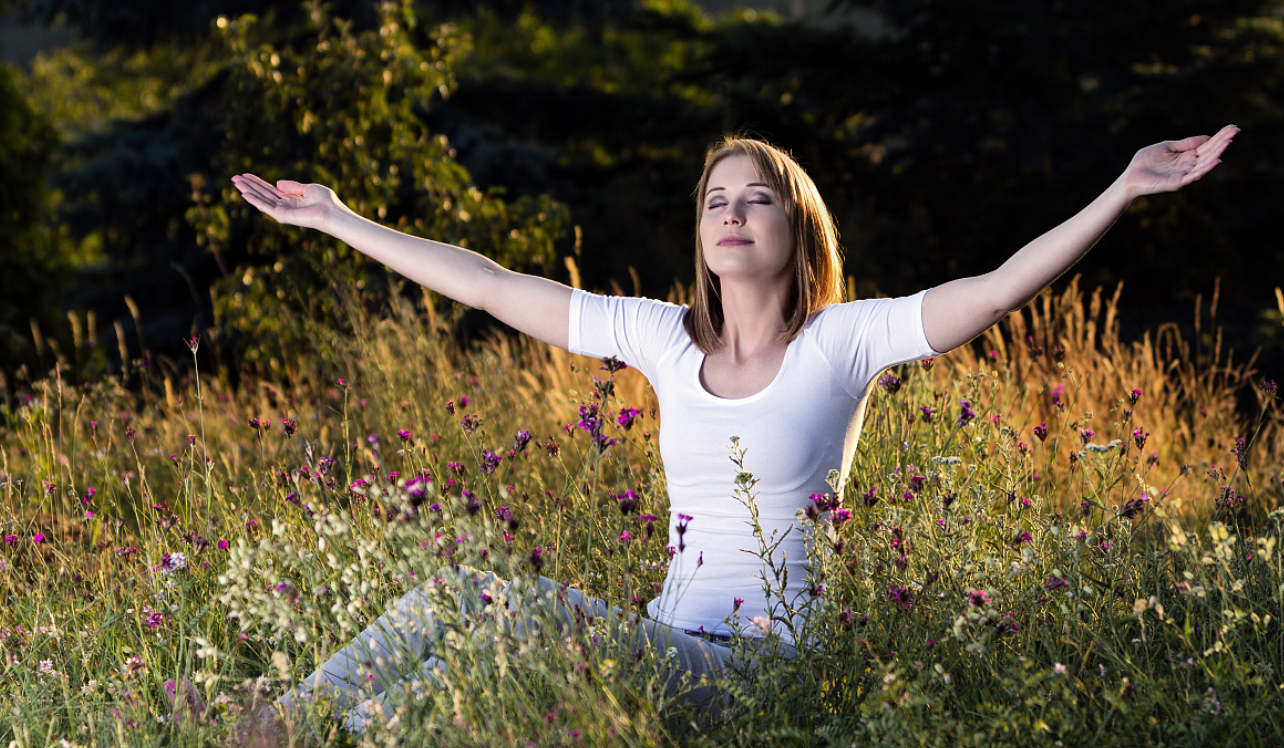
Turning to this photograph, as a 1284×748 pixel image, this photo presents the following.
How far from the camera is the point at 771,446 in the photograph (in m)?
2.36

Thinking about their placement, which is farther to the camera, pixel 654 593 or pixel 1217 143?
pixel 654 593

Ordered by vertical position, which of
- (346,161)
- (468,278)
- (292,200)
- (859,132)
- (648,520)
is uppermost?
(859,132)

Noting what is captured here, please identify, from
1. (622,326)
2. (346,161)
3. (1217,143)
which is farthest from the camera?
(346,161)

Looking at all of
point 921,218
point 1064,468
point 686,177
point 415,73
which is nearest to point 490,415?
point 1064,468

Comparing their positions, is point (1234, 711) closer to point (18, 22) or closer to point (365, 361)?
point (365, 361)

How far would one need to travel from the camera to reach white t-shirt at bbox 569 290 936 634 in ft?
7.67

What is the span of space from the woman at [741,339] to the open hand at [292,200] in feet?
0.14

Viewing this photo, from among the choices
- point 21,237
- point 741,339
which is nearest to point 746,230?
point 741,339

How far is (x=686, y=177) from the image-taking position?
44.7 feet

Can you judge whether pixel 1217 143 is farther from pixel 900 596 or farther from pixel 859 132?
pixel 859 132

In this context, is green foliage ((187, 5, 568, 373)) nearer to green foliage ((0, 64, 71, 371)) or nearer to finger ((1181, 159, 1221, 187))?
green foliage ((0, 64, 71, 371))

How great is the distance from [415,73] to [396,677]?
5.37 m

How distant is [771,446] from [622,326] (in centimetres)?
59

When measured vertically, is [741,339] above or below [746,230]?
below
